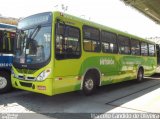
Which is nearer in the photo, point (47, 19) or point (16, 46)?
point (47, 19)

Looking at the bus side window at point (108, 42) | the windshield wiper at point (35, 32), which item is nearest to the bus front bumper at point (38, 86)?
the windshield wiper at point (35, 32)

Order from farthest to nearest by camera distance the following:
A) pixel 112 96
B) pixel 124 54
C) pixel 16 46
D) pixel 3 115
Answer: pixel 124 54
pixel 112 96
pixel 16 46
pixel 3 115

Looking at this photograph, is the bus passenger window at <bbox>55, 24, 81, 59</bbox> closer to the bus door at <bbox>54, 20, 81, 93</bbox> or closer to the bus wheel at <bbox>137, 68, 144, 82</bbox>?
the bus door at <bbox>54, 20, 81, 93</bbox>

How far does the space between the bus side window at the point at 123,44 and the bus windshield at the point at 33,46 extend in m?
5.10

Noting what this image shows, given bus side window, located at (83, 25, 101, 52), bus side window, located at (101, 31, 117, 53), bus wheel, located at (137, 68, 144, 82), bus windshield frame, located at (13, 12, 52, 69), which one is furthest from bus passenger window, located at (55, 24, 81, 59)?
bus wheel, located at (137, 68, 144, 82)

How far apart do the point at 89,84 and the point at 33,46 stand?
9.15ft

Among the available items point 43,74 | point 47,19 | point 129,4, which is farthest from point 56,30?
point 129,4

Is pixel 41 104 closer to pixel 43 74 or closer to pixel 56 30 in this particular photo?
pixel 43 74

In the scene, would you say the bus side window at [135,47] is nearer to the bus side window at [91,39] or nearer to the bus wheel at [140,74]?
the bus wheel at [140,74]

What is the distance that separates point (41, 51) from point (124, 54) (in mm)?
5833

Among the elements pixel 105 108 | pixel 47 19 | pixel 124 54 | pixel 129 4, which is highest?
pixel 129 4

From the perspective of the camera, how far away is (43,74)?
752 cm

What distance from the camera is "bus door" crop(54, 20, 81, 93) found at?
7.62 m

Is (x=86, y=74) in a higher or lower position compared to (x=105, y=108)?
higher
